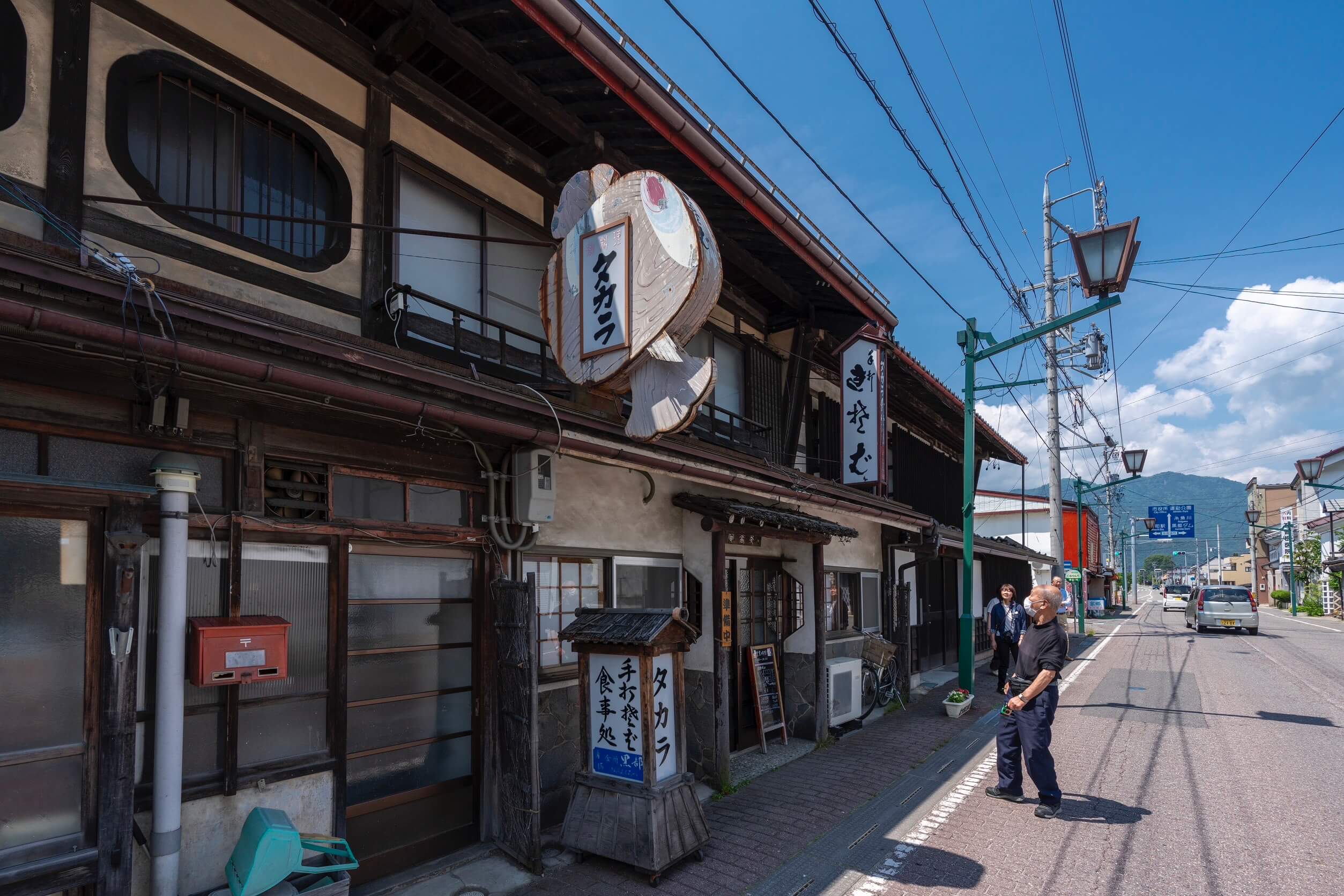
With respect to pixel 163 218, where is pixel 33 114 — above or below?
above

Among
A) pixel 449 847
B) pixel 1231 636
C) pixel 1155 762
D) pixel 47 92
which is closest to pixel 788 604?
pixel 1155 762

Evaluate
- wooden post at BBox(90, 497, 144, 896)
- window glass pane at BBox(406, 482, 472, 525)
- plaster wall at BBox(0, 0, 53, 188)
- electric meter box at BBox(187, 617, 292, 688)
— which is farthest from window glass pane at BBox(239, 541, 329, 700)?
plaster wall at BBox(0, 0, 53, 188)

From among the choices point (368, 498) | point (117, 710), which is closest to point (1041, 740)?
point (368, 498)

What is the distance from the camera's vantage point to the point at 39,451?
159 inches

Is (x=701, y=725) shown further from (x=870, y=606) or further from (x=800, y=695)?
(x=870, y=606)

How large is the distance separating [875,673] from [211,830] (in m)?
10.9

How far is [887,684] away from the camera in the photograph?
13555 mm

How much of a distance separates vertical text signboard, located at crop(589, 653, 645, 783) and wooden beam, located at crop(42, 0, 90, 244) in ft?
15.5

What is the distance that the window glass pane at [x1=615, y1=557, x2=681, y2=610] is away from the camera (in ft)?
27.0

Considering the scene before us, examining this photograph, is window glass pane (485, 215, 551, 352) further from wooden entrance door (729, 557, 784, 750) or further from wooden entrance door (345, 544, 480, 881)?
wooden entrance door (729, 557, 784, 750)

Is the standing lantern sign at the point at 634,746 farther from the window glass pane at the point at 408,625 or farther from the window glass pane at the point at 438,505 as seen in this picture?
the window glass pane at the point at 438,505

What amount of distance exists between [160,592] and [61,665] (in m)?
0.58

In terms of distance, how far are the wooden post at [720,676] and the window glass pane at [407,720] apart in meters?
3.07

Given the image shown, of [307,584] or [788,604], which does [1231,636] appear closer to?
[788,604]
